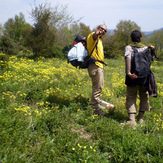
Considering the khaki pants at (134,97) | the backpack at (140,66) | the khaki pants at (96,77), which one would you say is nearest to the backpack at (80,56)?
the khaki pants at (96,77)

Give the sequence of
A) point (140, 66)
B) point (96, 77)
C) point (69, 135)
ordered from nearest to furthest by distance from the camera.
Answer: point (69, 135) → point (140, 66) → point (96, 77)

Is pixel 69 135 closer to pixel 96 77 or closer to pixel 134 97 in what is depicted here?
pixel 96 77

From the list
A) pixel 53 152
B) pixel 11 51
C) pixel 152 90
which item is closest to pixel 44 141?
pixel 53 152

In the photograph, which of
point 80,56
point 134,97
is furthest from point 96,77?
point 134,97

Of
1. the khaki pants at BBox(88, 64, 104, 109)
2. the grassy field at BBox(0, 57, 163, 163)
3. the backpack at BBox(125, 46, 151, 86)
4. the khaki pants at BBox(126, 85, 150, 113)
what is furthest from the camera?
the khaki pants at BBox(88, 64, 104, 109)

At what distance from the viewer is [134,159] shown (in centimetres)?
265

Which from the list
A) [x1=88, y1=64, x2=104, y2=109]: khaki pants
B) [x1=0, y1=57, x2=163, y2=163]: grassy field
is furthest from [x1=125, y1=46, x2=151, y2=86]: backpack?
[x1=0, y1=57, x2=163, y2=163]: grassy field

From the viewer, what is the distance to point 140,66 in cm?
356

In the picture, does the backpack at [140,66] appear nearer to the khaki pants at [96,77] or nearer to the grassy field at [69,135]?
the khaki pants at [96,77]

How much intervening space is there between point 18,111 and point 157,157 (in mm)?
2581

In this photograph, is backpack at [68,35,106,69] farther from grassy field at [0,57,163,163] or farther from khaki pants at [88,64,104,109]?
grassy field at [0,57,163,163]

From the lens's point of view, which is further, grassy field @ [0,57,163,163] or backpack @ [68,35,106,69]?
backpack @ [68,35,106,69]

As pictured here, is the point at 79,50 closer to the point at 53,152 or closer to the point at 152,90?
the point at 152,90

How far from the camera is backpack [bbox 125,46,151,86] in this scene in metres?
3.55
